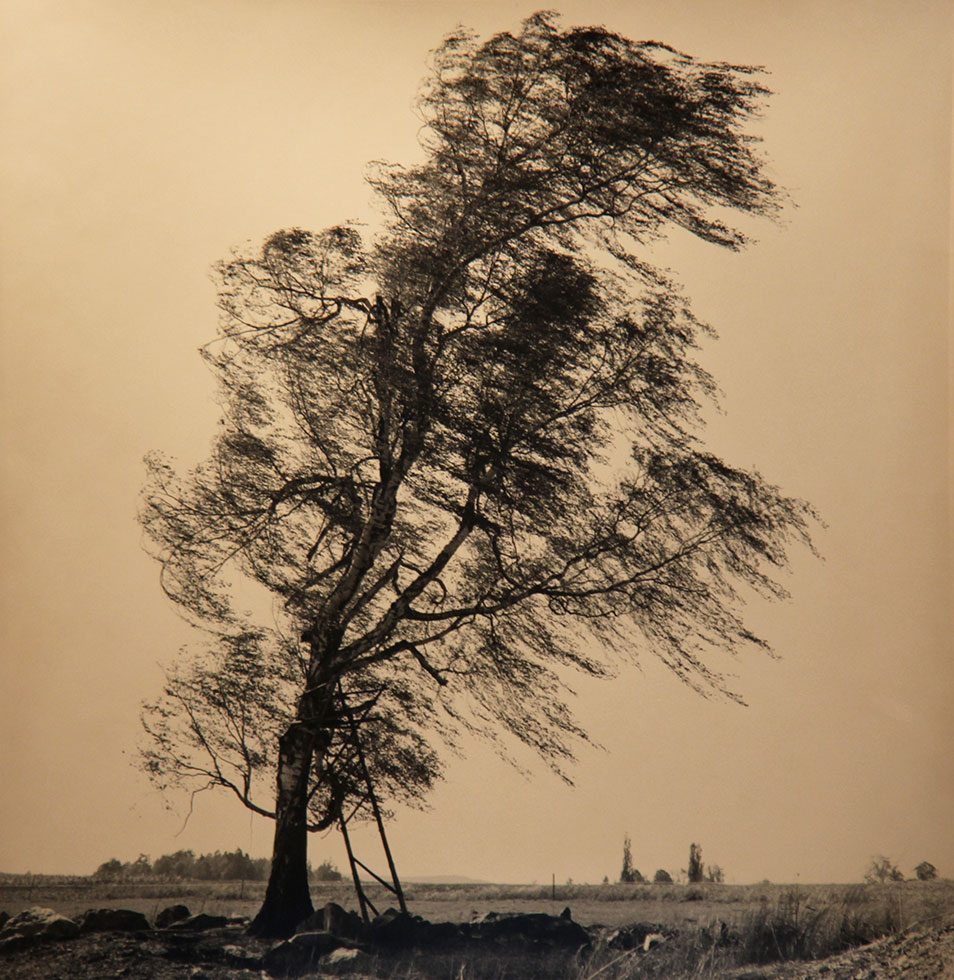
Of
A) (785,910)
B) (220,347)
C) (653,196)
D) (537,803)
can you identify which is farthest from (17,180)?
(785,910)

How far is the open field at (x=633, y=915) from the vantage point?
126 inches

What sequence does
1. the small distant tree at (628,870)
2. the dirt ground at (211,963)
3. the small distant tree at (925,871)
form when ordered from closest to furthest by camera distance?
1. the dirt ground at (211,963)
2. the small distant tree at (628,870)
3. the small distant tree at (925,871)

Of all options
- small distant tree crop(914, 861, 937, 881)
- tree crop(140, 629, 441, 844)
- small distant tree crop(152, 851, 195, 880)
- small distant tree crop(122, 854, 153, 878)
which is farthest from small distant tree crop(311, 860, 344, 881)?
small distant tree crop(914, 861, 937, 881)

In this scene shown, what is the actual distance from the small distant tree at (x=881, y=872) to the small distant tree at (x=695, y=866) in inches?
21.7

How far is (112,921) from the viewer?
3.21 meters

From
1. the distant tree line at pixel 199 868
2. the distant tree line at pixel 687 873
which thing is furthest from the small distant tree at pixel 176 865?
the distant tree line at pixel 687 873

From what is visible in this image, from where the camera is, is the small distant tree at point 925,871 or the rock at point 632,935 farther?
the small distant tree at point 925,871

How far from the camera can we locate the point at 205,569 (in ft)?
11.2

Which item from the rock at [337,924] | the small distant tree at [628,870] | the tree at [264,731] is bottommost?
the rock at [337,924]

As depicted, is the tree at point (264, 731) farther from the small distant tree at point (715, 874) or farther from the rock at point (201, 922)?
the small distant tree at point (715, 874)

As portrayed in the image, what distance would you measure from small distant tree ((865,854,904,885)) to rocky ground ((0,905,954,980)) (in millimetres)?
276

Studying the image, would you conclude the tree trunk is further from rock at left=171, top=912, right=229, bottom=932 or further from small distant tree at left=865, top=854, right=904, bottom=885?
small distant tree at left=865, top=854, right=904, bottom=885

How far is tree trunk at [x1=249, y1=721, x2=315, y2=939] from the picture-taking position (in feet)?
10.6

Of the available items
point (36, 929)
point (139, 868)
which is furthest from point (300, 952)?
point (36, 929)
